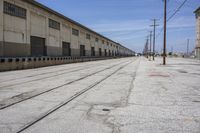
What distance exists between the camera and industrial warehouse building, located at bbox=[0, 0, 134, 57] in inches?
963

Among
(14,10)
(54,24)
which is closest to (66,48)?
(54,24)

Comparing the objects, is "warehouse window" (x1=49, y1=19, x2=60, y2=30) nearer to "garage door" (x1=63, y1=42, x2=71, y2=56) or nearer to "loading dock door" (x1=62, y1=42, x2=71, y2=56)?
"loading dock door" (x1=62, y1=42, x2=71, y2=56)

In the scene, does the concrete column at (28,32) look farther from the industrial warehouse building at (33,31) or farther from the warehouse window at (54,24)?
the warehouse window at (54,24)

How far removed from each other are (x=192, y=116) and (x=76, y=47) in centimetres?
4620

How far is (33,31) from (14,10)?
187 inches

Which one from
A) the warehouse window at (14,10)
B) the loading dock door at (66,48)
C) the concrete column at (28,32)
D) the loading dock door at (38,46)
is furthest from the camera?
the loading dock door at (66,48)

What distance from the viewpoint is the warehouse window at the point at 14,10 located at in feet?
80.1

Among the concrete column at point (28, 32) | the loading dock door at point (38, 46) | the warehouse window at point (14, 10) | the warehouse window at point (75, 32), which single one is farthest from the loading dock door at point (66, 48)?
the warehouse window at point (14, 10)

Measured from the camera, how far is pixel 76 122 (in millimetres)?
5730

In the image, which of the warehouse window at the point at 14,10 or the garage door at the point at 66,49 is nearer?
the warehouse window at the point at 14,10

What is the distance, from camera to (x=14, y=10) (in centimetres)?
2595

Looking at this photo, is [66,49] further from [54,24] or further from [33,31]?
[33,31]

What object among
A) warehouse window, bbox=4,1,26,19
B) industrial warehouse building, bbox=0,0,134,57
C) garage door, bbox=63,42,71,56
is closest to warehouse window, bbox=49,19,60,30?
industrial warehouse building, bbox=0,0,134,57

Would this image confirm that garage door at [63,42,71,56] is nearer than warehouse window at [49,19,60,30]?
No
